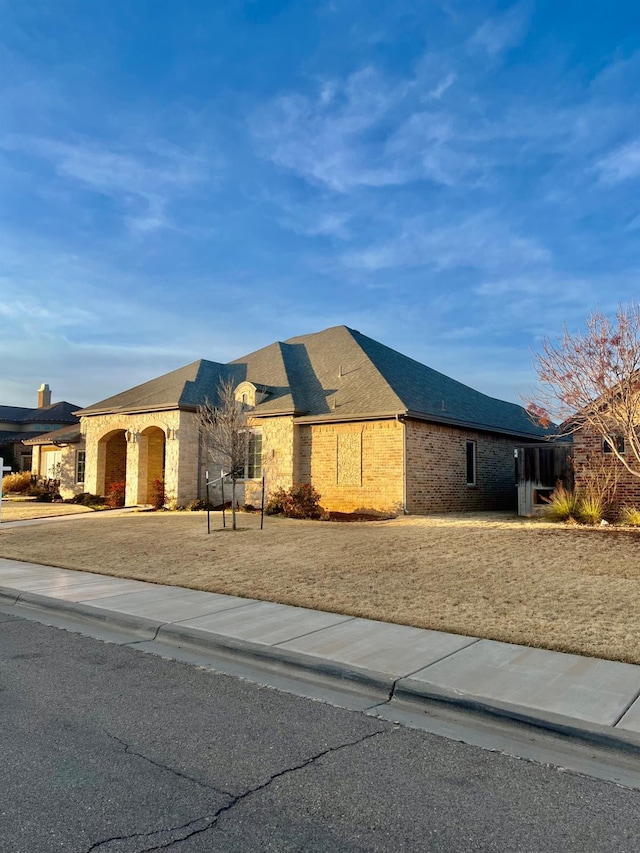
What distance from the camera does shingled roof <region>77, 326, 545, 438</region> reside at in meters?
21.4

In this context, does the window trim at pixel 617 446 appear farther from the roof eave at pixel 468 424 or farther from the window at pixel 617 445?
the roof eave at pixel 468 424

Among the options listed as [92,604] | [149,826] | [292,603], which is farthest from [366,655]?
[92,604]

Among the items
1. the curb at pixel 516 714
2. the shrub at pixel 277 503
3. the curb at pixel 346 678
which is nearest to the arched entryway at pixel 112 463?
the shrub at pixel 277 503

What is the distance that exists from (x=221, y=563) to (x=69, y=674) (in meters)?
5.98

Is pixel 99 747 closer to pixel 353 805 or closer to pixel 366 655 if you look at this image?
pixel 353 805

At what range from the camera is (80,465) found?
2945cm

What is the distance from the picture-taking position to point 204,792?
3678 mm

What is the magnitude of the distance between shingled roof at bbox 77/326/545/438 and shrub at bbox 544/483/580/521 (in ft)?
15.6

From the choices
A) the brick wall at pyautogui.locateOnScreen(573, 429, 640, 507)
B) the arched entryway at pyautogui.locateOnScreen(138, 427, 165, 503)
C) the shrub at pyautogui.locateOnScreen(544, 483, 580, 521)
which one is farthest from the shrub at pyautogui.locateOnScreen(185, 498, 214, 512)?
the brick wall at pyautogui.locateOnScreen(573, 429, 640, 507)

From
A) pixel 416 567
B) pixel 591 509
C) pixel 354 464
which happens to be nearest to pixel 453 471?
pixel 354 464

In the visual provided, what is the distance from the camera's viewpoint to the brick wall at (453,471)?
2014cm

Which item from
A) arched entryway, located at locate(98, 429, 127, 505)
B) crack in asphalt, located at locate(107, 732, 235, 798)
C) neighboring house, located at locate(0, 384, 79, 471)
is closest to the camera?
crack in asphalt, located at locate(107, 732, 235, 798)

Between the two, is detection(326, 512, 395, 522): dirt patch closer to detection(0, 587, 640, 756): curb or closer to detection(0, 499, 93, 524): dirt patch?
Answer: detection(0, 499, 93, 524): dirt patch

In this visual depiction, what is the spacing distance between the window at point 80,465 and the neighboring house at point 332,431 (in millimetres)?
1599
